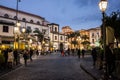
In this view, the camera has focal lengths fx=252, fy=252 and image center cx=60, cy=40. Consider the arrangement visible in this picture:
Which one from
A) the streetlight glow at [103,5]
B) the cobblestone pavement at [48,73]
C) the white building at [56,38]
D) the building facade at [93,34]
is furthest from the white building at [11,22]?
the building facade at [93,34]

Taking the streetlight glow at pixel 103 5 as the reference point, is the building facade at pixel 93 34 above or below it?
above

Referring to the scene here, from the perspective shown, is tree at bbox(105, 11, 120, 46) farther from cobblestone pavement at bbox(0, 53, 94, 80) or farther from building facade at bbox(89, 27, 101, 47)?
building facade at bbox(89, 27, 101, 47)

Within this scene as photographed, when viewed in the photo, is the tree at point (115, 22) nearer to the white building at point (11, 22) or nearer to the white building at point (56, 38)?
the white building at point (11, 22)

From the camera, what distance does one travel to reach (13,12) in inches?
3398

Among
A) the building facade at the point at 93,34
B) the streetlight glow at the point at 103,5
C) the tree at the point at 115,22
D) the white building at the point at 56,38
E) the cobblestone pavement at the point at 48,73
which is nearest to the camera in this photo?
the streetlight glow at the point at 103,5

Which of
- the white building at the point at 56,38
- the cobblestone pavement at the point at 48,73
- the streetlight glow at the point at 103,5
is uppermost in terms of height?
the white building at the point at 56,38

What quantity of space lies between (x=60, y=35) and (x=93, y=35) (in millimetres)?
16947

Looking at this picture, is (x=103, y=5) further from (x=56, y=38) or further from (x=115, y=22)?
(x=56, y=38)

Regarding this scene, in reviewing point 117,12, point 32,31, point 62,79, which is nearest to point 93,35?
point 32,31

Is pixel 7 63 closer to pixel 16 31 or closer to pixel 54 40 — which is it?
pixel 16 31

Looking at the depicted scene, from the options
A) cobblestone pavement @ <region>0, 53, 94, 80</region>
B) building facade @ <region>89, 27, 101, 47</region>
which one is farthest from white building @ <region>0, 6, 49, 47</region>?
building facade @ <region>89, 27, 101, 47</region>

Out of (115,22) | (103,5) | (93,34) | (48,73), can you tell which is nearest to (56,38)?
(93,34)

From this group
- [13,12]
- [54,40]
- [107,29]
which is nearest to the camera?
[107,29]

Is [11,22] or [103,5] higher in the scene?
[11,22]
